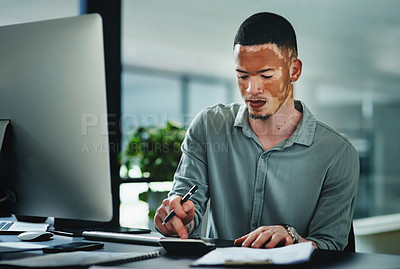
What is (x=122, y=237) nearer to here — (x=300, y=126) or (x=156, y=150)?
(x=300, y=126)

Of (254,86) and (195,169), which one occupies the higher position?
(254,86)

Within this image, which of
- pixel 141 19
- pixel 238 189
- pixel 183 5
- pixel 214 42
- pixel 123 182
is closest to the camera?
pixel 238 189

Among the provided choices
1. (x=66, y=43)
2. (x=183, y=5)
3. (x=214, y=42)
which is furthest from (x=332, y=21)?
(x=66, y=43)

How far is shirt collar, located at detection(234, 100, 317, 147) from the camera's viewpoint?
139 centimetres

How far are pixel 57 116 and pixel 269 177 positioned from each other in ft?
2.33

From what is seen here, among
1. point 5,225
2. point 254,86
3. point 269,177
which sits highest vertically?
point 254,86

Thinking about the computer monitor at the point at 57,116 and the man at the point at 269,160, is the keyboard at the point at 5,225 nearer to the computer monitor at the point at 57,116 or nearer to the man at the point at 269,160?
the computer monitor at the point at 57,116

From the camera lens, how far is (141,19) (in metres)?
4.40

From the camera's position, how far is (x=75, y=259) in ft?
2.68

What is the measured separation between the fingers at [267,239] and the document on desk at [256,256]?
0.11 ft

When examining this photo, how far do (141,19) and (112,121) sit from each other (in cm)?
200

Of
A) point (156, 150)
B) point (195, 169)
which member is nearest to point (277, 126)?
point (195, 169)

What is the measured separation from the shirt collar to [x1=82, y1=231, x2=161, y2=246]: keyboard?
55 centimetres

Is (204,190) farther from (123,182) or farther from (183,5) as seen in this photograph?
(183,5)
